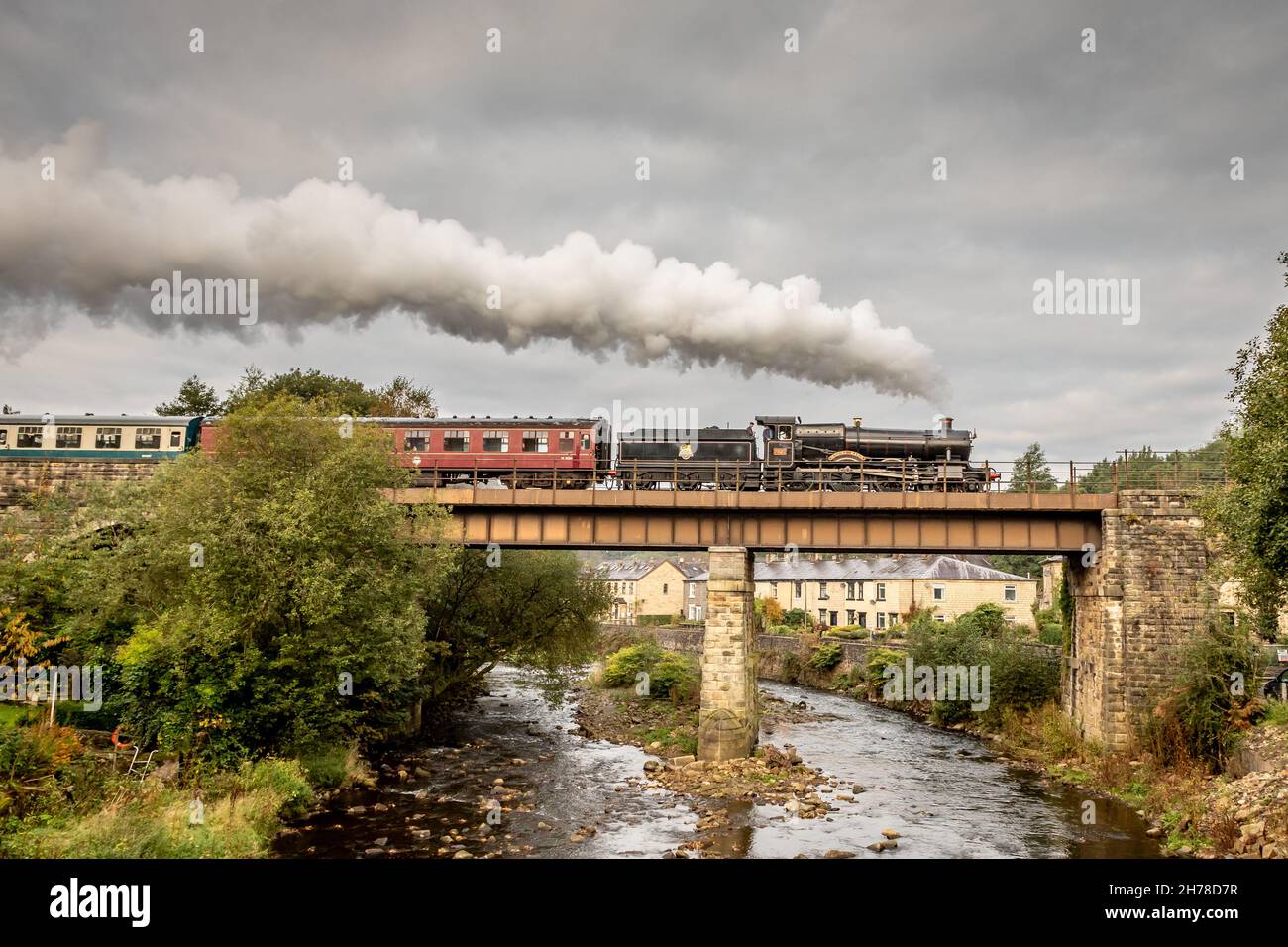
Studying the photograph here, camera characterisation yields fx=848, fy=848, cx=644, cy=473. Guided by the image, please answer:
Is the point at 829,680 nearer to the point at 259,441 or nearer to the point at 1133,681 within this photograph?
the point at 1133,681

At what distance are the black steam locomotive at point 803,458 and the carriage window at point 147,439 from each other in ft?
70.4

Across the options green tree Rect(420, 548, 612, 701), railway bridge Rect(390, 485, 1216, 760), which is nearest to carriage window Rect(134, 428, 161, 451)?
green tree Rect(420, 548, 612, 701)

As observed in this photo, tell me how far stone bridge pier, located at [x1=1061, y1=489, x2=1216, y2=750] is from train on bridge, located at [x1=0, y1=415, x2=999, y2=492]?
16.9 feet

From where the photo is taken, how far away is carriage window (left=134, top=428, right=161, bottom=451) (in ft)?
127

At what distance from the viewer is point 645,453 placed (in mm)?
35781

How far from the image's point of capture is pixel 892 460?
3338 cm

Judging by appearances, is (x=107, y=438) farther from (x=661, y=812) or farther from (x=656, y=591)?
(x=656, y=591)

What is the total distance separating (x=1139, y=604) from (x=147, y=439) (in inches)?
1610

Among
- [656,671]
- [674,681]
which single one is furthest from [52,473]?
[674,681]

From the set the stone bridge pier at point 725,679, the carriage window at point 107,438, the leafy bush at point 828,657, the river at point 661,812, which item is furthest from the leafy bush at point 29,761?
the leafy bush at point 828,657

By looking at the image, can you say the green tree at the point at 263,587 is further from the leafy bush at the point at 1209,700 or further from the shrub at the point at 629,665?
the shrub at the point at 629,665

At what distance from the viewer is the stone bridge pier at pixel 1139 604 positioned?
2708cm
